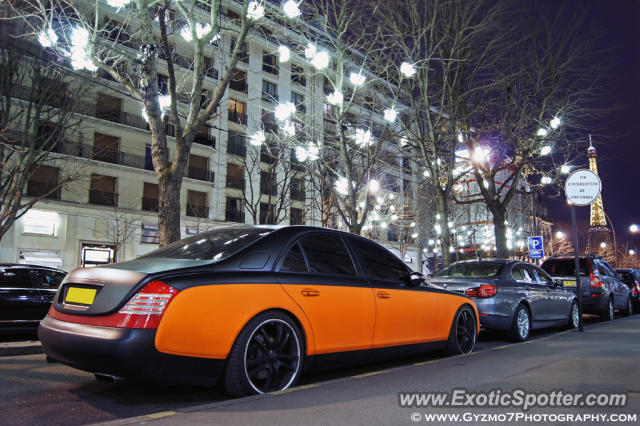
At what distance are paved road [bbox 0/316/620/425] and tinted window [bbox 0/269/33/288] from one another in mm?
4296

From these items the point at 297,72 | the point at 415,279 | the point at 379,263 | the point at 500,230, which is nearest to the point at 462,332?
the point at 415,279

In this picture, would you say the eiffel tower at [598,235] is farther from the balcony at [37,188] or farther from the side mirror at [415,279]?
the side mirror at [415,279]

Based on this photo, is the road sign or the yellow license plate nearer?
Result: the yellow license plate

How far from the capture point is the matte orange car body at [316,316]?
332cm

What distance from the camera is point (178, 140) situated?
8.45m

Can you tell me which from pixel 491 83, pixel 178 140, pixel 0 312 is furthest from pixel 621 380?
pixel 491 83

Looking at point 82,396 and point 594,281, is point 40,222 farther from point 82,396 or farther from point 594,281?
point 594,281

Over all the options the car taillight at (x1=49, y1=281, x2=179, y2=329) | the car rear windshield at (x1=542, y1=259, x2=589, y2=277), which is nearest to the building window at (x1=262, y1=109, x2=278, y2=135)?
the car rear windshield at (x1=542, y1=259, x2=589, y2=277)

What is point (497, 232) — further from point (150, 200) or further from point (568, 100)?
point (150, 200)

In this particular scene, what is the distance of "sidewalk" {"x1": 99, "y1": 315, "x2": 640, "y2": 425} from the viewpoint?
290 centimetres

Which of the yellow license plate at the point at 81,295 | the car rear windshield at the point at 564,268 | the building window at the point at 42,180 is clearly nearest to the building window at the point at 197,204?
the building window at the point at 42,180

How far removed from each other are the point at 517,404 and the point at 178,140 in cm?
696

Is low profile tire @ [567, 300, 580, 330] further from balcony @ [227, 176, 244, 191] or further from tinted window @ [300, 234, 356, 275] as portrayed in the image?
balcony @ [227, 176, 244, 191]

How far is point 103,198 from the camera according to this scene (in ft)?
96.5
